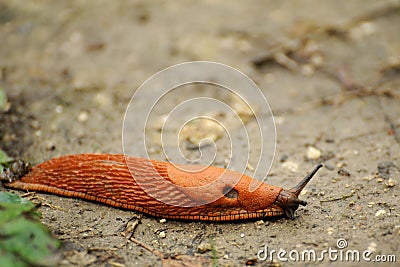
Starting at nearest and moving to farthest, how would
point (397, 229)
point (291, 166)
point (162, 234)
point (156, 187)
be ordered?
1. point (397, 229)
2. point (162, 234)
3. point (156, 187)
4. point (291, 166)

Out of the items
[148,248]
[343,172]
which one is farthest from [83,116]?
[343,172]

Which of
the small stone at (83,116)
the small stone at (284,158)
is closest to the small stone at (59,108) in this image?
the small stone at (83,116)

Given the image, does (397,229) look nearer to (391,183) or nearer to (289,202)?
(391,183)

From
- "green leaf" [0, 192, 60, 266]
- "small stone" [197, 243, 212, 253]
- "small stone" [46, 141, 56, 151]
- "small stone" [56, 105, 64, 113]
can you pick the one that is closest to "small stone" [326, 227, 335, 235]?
"small stone" [197, 243, 212, 253]

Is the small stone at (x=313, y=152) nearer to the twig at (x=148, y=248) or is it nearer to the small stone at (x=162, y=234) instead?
the small stone at (x=162, y=234)

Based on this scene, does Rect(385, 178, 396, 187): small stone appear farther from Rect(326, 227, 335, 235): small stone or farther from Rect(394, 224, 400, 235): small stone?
Rect(326, 227, 335, 235): small stone

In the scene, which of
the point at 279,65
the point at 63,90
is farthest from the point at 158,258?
the point at 279,65
